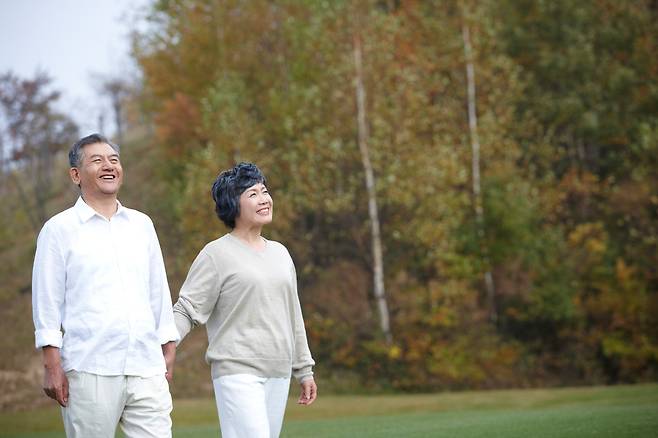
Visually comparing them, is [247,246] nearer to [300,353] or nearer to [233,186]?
[233,186]

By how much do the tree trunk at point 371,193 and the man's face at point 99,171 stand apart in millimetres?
21852

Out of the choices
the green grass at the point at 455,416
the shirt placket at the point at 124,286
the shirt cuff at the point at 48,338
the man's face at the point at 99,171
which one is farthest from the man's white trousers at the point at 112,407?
the green grass at the point at 455,416

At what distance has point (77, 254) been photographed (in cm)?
536

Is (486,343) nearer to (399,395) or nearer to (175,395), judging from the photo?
(399,395)

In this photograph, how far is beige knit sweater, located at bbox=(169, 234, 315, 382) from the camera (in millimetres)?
5840

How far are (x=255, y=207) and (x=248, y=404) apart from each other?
111cm

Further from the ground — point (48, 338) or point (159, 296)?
point (159, 296)

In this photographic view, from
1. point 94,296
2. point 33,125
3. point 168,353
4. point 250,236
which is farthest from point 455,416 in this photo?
point 33,125

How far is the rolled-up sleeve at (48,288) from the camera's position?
520 centimetres

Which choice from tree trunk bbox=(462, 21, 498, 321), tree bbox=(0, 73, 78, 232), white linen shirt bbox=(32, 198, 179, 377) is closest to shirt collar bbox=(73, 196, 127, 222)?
white linen shirt bbox=(32, 198, 179, 377)

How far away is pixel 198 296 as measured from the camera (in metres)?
5.95

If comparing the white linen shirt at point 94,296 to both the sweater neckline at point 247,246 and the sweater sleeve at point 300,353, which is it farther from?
the sweater sleeve at point 300,353

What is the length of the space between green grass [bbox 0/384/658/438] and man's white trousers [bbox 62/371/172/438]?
23.3 ft

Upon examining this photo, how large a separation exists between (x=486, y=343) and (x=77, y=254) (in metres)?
23.2
